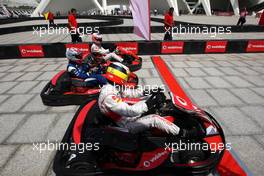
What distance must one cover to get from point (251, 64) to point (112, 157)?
26.4 ft

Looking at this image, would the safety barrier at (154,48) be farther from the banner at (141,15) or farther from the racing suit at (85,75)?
the racing suit at (85,75)

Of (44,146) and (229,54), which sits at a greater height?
(229,54)

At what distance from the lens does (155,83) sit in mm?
6559

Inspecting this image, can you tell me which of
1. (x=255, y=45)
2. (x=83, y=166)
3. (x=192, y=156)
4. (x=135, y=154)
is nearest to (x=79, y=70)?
(x=83, y=166)

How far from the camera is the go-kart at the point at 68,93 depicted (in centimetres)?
499

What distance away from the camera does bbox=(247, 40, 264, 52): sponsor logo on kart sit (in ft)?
32.7

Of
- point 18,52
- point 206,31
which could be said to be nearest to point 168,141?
point 18,52

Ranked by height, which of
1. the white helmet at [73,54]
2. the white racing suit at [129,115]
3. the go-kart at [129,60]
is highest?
the white helmet at [73,54]

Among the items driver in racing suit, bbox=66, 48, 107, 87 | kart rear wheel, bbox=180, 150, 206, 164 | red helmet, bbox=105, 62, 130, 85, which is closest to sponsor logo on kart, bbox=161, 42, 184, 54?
red helmet, bbox=105, 62, 130, 85

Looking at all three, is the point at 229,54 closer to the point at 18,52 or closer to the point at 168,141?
the point at 168,141

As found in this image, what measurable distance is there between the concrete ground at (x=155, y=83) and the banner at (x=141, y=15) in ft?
5.99

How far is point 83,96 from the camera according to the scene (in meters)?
5.01

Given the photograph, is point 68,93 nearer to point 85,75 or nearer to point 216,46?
point 85,75

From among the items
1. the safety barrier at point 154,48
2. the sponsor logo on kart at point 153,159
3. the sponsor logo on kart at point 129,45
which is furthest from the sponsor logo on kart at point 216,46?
the sponsor logo on kart at point 153,159
